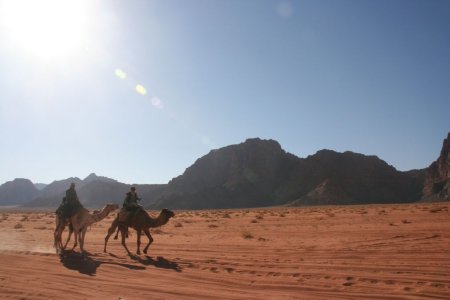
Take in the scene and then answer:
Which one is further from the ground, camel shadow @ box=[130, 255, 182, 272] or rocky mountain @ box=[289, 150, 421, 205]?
rocky mountain @ box=[289, 150, 421, 205]

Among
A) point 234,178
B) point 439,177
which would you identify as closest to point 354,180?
point 439,177

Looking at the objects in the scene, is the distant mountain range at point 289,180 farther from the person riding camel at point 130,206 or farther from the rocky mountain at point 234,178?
the person riding camel at point 130,206

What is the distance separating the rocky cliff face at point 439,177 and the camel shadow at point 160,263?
100565 millimetres

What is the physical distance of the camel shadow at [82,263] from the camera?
38.9 ft

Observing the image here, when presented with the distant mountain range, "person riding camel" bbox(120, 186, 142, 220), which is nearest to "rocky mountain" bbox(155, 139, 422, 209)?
the distant mountain range

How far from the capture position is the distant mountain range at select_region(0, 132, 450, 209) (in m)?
115

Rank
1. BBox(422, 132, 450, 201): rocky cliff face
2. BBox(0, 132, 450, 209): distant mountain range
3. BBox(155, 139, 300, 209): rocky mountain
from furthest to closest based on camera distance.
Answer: BBox(155, 139, 300, 209): rocky mountain, BBox(0, 132, 450, 209): distant mountain range, BBox(422, 132, 450, 201): rocky cliff face

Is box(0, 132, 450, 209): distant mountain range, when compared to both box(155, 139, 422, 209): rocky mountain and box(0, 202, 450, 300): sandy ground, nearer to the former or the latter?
box(155, 139, 422, 209): rocky mountain

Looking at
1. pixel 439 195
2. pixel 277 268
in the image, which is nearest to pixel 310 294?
pixel 277 268

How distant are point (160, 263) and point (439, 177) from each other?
11509cm

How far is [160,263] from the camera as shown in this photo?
13188 mm

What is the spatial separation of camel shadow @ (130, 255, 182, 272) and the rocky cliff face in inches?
3959

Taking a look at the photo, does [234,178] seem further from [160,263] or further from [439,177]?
[160,263]

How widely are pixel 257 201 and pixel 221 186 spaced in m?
13.5
